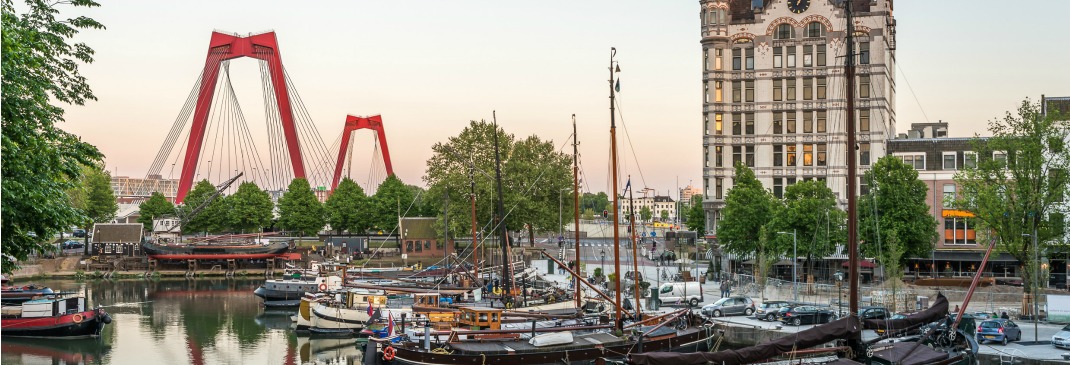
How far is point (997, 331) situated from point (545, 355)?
743 inches

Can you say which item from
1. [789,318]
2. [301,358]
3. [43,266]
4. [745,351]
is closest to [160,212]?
[43,266]

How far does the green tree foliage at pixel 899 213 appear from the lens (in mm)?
60156

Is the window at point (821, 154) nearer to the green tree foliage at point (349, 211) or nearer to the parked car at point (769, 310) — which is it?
the parked car at point (769, 310)

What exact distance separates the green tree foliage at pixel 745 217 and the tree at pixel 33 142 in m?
48.3

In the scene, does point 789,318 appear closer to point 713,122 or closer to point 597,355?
point 597,355

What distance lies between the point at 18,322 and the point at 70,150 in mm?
30752

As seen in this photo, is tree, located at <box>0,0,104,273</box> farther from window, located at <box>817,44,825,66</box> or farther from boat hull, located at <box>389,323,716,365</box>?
window, located at <box>817,44,825,66</box>

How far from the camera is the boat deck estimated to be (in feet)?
109

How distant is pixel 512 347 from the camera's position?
33.7 m

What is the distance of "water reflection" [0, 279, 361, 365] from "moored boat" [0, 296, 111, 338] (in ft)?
2.32

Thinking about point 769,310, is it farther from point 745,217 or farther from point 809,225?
point 745,217

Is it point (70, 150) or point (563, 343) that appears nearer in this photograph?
point (70, 150)

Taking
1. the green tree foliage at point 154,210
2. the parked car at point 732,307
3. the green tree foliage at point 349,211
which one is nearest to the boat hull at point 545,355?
the parked car at point 732,307

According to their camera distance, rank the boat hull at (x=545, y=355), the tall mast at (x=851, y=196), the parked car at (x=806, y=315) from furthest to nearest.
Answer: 1. the parked car at (x=806, y=315)
2. the boat hull at (x=545, y=355)
3. the tall mast at (x=851, y=196)
